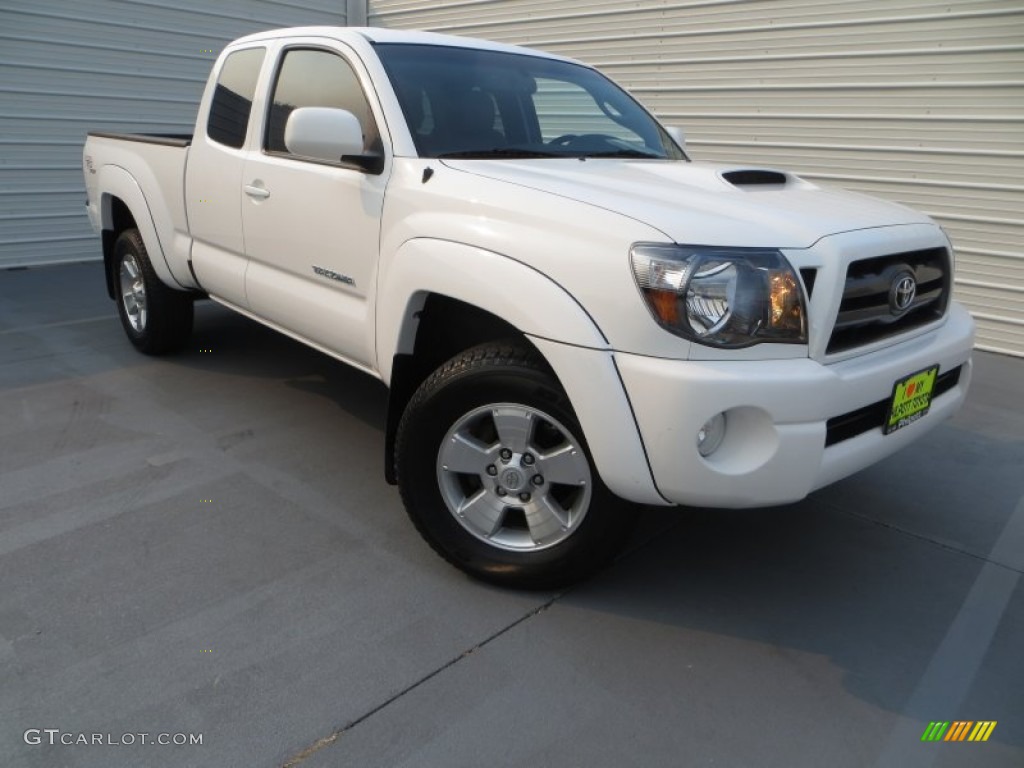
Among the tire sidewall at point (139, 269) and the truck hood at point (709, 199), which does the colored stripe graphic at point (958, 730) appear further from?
the tire sidewall at point (139, 269)

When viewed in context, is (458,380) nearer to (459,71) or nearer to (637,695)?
(637,695)

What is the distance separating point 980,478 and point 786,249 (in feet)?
7.39

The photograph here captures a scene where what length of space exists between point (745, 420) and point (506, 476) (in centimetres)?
80

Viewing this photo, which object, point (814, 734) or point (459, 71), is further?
point (459, 71)

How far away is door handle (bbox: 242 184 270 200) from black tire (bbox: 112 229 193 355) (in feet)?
4.41

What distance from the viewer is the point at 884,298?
248 cm

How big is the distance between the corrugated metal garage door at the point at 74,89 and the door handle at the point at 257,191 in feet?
18.8

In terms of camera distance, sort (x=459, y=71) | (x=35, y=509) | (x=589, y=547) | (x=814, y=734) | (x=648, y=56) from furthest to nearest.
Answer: (x=648, y=56) < (x=459, y=71) < (x=35, y=509) < (x=589, y=547) < (x=814, y=734)

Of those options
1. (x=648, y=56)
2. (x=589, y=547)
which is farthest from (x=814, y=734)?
(x=648, y=56)

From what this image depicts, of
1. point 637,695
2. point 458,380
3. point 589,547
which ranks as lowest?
point 637,695

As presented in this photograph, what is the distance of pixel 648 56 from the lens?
7617mm

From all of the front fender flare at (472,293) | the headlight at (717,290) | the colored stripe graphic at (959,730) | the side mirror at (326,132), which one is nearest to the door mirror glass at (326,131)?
the side mirror at (326,132)

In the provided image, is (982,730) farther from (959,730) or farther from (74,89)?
(74,89)

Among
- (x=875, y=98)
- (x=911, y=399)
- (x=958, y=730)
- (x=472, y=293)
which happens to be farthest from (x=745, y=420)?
(x=875, y=98)
